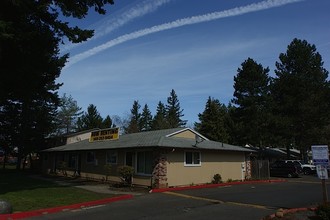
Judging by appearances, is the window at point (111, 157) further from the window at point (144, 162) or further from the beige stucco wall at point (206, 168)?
the beige stucco wall at point (206, 168)

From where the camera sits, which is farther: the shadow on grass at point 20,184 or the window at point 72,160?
the window at point 72,160

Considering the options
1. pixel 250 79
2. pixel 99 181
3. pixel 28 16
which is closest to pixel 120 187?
pixel 99 181

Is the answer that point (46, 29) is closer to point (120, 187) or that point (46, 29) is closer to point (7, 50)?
point (7, 50)

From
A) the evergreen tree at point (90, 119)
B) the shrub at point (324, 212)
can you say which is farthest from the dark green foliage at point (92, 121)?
the shrub at point (324, 212)

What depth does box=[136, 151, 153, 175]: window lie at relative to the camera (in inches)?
937

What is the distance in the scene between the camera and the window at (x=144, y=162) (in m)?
23.8

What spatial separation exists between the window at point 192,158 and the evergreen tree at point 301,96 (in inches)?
1027

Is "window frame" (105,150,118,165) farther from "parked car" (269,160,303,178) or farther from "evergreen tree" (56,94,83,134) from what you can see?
"evergreen tree" (56,94,83,134)

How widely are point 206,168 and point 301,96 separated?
29.4 meters

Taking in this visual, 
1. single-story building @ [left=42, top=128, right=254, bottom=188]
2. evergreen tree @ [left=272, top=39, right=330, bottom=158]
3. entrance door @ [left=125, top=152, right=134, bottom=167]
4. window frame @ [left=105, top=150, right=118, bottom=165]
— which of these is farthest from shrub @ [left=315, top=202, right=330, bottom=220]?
evergreen tree @ [left=272, top=39, right=330, bottom=158]

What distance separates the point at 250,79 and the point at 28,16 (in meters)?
38.4

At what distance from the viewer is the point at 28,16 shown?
19.5m

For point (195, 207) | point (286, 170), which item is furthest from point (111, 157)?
point (286, 170)

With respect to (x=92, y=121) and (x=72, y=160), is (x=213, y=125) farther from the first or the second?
(x=92, y=121)
